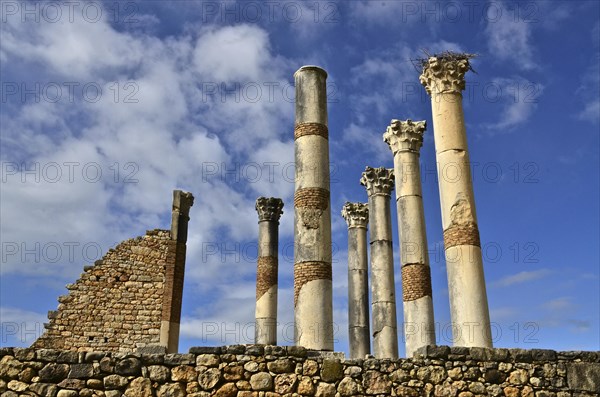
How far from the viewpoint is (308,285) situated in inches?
460

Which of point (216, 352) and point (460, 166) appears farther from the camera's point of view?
point (460, 166)

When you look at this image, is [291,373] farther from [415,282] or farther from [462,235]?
[415,282]

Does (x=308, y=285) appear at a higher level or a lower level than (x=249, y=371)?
higher

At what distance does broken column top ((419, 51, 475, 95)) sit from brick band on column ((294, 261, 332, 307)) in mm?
5342

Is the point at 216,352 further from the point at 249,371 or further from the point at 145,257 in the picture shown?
the point at 145,257

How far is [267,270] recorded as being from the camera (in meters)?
20.9

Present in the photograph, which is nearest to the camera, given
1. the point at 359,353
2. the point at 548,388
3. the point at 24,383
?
the point at 24,383

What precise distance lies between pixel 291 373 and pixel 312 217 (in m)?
4.39

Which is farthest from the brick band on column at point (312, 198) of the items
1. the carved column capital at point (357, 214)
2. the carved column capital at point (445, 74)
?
the carved column capital at point (357, 214)

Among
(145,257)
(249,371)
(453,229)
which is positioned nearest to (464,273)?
(453,229)

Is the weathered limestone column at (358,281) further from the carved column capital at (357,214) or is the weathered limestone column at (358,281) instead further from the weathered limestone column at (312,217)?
the weathered limestone column at (312,217)

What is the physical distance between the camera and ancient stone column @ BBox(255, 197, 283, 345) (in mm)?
20172

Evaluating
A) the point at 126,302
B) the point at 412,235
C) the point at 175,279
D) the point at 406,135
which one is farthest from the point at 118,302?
the point at 406,135

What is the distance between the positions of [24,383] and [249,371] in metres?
3.13
